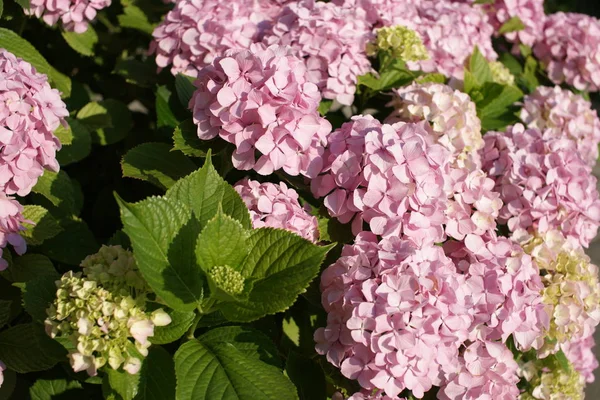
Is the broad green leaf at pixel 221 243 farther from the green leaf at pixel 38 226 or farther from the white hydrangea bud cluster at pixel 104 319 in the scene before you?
the green leaf at pixel 38 226

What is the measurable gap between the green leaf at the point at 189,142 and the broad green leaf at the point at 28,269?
16.5 inches

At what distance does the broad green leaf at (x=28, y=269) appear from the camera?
1557 millimetres

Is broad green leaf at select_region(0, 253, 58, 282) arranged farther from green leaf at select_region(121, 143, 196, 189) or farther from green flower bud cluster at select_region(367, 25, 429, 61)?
green flower bud cluster at select_region(367, 25, 429, 61)

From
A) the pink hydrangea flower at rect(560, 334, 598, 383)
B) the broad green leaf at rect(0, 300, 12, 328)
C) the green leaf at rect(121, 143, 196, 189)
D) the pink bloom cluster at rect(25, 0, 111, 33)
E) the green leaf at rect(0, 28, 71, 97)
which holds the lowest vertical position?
the pink hydrangea flower at rect(560, 334, 598, 383)

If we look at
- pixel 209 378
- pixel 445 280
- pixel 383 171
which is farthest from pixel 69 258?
pixel 445 280

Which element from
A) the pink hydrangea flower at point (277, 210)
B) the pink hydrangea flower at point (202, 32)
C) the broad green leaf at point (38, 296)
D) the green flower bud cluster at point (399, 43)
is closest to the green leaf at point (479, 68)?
the green flower bud cluster at point (399, 43)

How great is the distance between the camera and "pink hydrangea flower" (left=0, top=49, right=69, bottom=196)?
1.40m

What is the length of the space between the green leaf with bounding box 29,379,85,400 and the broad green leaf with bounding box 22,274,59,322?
308 mm

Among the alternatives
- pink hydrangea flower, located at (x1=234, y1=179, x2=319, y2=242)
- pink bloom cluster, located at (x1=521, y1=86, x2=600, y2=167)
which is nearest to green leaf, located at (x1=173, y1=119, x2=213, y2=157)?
pink hydrangea flower, located at (x1=234, y1=179, x2=319, y2=242)

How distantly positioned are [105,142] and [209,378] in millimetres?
1163

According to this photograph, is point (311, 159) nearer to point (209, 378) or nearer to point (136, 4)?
point (209, 378)

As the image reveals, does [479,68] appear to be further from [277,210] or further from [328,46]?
[277,210]

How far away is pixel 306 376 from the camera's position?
151 cm

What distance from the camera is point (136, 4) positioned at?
2.35m
